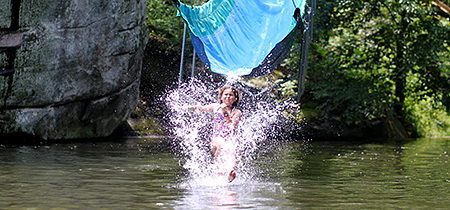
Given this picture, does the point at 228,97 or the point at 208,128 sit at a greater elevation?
the point at 228,97

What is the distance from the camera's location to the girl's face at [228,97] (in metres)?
6.45

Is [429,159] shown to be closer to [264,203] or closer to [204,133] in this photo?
[264,203]

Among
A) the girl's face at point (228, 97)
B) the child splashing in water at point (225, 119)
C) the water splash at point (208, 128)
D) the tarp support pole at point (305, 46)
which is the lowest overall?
the water splash at point (208, 128)

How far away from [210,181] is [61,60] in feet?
17.0

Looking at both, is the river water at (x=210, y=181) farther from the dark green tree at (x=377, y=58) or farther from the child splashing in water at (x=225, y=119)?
the dark green tree at (x=377, y=58)

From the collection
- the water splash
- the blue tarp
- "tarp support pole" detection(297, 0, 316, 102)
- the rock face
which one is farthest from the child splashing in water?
the rock face

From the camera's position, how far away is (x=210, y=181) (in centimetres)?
587

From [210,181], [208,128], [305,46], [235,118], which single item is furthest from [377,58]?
[210,181]

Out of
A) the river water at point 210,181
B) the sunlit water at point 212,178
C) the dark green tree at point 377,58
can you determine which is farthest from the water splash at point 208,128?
the dark green tree at point 377,58

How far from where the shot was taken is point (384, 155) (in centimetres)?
955

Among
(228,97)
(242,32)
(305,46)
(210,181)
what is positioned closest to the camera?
(210,181)

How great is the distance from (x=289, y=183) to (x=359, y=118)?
9.51 m

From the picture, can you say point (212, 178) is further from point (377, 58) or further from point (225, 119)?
point (377, 58)

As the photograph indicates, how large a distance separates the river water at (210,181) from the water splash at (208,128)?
0.74ft
